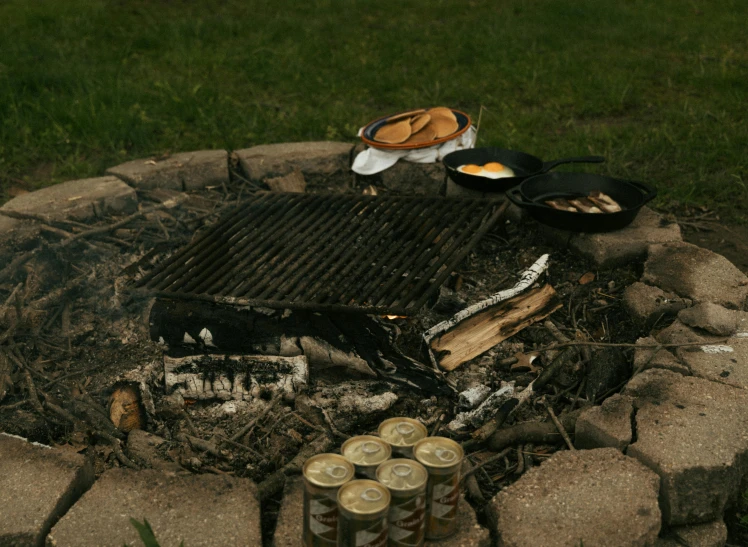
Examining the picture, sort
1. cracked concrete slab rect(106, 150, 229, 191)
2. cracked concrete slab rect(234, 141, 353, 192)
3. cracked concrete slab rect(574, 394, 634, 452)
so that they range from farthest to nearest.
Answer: cracked concrete slab rect(234, 141, 353, 192) < cracked concrete slab rect(106, 150, 229, 191) < cracked concrete slab rect(574, 394, 634, 452)

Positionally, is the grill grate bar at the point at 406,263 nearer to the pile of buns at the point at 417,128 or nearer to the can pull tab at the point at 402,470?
the pile of buns at the point at 417,128

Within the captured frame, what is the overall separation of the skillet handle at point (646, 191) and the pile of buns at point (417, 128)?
1.12 m

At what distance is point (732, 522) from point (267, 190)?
9.78ft

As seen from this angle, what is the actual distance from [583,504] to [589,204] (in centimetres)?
182

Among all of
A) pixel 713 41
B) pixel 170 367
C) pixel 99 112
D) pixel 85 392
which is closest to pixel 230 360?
pixel 170 367

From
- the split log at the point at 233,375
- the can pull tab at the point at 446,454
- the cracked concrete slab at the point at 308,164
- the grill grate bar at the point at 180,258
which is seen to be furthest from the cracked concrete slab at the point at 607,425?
the cracked concrete slab at the point at 308,164

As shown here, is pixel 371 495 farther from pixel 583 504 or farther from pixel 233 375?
pixel 233 375

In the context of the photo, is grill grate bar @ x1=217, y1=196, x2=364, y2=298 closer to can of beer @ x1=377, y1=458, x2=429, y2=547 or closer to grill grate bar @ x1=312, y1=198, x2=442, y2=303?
grill grate bar @ x1=312, y1=198, x2=442, y2=303

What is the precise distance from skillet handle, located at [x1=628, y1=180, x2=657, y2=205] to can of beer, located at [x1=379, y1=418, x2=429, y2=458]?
1.95 meters

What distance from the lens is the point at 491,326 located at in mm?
3098

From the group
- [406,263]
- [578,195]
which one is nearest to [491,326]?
[406,263]

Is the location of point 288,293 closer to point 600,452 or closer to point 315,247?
point 315,247

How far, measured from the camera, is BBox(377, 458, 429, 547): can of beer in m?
1.88

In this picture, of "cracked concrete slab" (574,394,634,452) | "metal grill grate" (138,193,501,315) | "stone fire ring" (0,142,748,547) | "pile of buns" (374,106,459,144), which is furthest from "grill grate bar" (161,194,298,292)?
"cracked concrete slab" (574,394,634,452)
